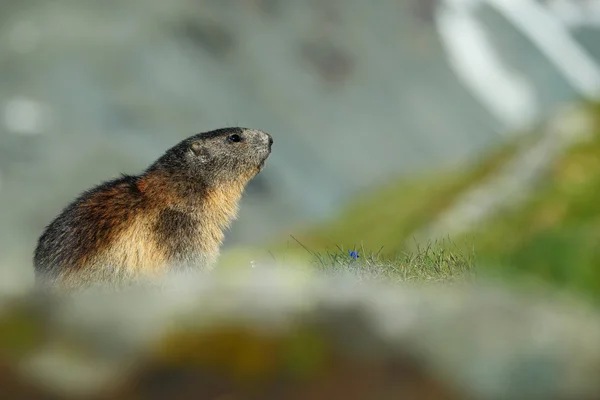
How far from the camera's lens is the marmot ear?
12281 mm

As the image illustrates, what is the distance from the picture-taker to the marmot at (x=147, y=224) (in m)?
10.2

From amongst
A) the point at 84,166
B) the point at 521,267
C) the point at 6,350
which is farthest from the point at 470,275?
the point at 84,166

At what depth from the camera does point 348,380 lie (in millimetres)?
4301

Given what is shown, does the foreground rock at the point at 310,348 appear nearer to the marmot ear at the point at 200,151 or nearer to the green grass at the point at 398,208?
the marmot ear at the point at 200,151

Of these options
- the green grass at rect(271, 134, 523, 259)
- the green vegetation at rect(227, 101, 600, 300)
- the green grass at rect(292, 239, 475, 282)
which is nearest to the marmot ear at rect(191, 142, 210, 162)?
the green vegetation at rect(227, 101, 600, 300)

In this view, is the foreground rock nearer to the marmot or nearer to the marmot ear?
the marmot

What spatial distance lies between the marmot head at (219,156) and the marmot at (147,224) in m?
0.02

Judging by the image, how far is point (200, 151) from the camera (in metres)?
12.3

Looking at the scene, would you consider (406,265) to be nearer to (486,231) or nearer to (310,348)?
(310,348)

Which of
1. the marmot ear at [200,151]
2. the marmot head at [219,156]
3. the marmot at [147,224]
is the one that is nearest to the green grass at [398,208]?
the marmot head at [219,156]

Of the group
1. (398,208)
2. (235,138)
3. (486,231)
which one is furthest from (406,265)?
(398,208)

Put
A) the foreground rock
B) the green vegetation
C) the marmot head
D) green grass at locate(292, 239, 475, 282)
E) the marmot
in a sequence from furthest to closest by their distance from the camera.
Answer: the marmot head, the marmot, green grass at locate(292, 239, 475, 282), the green vegetation, the foreground rock

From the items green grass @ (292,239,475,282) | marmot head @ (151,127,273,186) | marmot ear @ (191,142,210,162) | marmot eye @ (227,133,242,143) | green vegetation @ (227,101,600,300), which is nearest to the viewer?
green vegetation @ (227,101,600,300)

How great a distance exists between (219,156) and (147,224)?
2.16m
